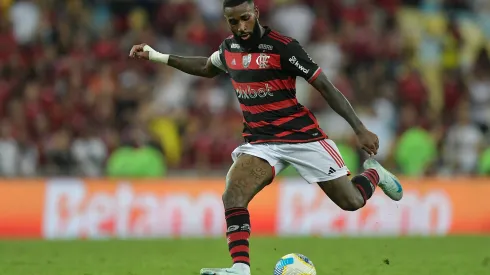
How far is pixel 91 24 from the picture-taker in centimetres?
1859

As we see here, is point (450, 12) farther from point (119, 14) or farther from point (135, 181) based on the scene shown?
point (135, 181)

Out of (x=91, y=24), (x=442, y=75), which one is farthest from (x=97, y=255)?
(x=442, y=75)

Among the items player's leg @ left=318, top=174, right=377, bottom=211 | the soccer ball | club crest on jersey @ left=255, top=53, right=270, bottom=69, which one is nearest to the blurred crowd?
player's leg @ left=318, top=174, right=377, bottom=211

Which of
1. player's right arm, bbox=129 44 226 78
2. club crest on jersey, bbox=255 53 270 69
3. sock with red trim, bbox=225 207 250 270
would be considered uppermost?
player's right arm, bbox=129 44 226 78

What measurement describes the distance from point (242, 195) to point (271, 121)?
2.36ft

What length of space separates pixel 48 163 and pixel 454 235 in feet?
21.6

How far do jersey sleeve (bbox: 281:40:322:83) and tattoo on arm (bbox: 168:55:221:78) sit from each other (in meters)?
1.00

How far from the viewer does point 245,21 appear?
7992mm

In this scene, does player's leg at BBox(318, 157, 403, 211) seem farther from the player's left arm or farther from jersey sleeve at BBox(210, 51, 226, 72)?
jersey sleeve at BBox(210, 51, 226, 72)

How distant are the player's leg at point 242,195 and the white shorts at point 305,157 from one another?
11mm

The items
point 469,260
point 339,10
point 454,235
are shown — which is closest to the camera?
point 469,260

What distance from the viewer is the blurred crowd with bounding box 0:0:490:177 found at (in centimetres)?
1634

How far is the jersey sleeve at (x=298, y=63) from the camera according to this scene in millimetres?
7957

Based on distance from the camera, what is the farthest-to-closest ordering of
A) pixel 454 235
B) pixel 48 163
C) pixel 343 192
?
pixel 48 163, pixel 454 235, pixel 343 192
